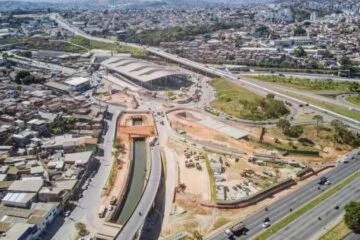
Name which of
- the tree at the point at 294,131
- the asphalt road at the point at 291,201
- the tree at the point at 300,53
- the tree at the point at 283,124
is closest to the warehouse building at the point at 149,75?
the tree at the point at 283,124

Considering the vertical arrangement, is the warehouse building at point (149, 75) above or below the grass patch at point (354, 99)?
above

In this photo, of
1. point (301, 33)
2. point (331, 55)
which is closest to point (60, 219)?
point (331, 55)

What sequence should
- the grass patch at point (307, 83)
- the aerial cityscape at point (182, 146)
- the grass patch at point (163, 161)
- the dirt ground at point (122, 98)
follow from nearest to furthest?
the aerial cityscape at point (182, 146) → the grass patch at point (163, 161) → the dirt ground at point (122, 98) → the grass patch at point (307, 83)

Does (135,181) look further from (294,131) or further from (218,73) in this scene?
(218,73)

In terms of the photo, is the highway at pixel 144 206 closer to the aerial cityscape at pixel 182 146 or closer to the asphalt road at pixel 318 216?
the aerial cityscape at pixel 182 146

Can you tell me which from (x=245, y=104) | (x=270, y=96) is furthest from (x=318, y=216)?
(x=270, y=96)

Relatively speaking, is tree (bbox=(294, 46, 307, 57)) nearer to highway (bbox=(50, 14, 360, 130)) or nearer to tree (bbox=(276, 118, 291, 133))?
highway (bbox=(50, 14, 360, 130))

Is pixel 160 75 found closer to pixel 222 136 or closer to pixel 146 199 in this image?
pixel 222 136
